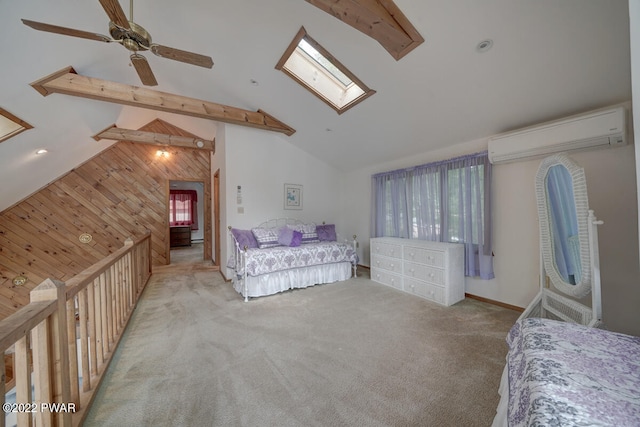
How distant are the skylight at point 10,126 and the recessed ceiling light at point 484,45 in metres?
4.94

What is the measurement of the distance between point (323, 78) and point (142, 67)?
2116 mm

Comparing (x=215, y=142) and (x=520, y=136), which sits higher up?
(x=215, y=142)

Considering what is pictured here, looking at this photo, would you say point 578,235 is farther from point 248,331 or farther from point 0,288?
point 0,288

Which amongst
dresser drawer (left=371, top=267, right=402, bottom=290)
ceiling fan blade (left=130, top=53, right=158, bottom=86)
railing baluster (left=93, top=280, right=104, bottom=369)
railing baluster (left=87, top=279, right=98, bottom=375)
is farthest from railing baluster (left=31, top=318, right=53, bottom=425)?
dresser drawer (left=371, top=267, right=402, bottom=290)

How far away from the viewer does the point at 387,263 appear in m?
3.89

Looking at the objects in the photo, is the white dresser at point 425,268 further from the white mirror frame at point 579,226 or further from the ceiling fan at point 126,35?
the ceiling fan at point 126,35

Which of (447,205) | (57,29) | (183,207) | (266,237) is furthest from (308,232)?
(183,207)

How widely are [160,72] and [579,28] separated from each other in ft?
15.4

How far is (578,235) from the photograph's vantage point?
1.50m

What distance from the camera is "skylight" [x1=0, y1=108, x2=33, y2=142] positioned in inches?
111

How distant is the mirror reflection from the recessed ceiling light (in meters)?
1.16

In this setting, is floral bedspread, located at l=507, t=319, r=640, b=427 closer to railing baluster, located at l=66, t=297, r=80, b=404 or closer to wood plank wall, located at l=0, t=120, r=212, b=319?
railing baluster, located at l=66, t=297, r=80, b=404

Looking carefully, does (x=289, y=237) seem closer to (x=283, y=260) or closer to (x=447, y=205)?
(x=283, y=260)

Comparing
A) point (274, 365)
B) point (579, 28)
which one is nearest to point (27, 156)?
point (274, 365)
